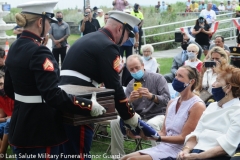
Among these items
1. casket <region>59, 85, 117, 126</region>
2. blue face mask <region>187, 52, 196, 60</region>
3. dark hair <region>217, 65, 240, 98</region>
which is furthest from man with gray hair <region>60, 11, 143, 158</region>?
blue face mask <region>187, 52, 196, 60</region>

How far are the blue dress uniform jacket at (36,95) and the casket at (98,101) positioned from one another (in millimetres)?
91

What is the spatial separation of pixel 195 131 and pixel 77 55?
1.34 meters

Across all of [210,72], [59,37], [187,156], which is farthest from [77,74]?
[59,37]

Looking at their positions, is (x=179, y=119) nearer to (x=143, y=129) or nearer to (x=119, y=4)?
(x=143, y=129)

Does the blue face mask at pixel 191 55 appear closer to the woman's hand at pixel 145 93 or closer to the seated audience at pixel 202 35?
the woman's hand at pixel 145 93

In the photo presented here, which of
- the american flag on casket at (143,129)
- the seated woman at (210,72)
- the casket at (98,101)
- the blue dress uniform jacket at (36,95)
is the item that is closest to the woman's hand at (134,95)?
the seated woman at (210,72)

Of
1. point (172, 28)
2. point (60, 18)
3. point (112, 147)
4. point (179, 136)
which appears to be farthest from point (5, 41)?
point (172, 28)

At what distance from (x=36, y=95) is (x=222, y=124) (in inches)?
66.6

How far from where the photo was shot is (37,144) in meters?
4.16

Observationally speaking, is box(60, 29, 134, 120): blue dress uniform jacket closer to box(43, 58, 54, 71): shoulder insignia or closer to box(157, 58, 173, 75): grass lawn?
box(43, 58, 54, 71): shoulder insignia

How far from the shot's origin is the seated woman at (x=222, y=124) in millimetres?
4410

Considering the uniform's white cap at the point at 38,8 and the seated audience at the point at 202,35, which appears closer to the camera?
the uniform's white cap at the point at 38,8

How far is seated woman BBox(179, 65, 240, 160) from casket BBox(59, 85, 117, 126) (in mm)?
900

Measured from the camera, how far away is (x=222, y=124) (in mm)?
4570
